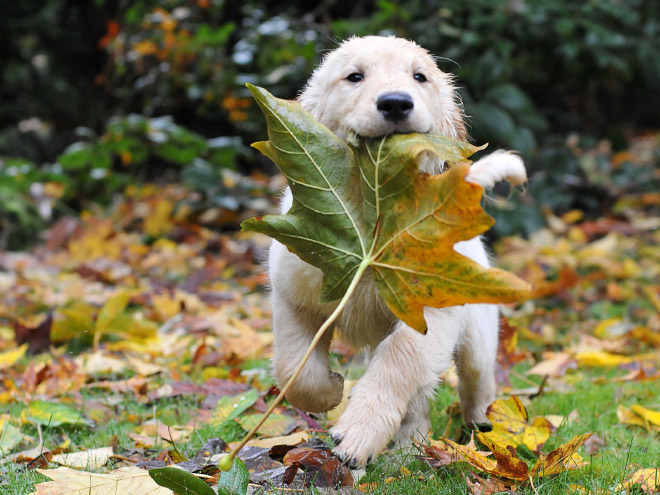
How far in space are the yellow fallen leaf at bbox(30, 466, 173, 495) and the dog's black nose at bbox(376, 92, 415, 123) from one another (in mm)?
1212

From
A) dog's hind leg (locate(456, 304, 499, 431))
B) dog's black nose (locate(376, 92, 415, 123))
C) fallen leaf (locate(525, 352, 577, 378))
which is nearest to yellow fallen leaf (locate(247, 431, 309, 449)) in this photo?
dog's hind leg (locate(456, 304, 499, 431))

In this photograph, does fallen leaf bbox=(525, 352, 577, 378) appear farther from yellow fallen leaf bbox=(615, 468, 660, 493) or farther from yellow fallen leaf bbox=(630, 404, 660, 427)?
yellow fallen leaf bbox=(615, 468, 660, 493)

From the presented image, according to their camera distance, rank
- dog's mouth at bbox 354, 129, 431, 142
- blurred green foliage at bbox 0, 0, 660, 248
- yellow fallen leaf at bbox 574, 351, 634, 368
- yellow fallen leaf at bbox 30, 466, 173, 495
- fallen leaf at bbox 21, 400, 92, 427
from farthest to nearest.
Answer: blurred green foliage at bbox 0, 0, 660, 248
yellow fallen leaf at bbox 574, 351, 634, 368
fallen leaf at bbox 21, 400, 92, 427
dog's mouth at bbox 354, 129, 431, 142
yellow fallen leaf at bbox 30, 466, 173, 495

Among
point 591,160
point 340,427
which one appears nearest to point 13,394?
point 340,427

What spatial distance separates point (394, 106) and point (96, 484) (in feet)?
4.39

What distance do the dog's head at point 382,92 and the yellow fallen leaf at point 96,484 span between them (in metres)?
1.14

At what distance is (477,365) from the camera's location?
286cm

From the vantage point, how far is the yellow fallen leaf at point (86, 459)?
2.26 m

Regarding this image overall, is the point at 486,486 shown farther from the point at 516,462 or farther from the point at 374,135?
the point at 374,135

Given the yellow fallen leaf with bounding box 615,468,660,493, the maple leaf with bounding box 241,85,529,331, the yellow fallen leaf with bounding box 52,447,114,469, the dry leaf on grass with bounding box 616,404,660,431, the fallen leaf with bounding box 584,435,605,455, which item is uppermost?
the maple leaf with bounding box 241,85,529,331

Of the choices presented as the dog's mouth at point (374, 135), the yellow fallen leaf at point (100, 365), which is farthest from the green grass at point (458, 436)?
the dog's mouth at point (374, 135)

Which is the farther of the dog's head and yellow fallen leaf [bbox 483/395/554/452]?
yellow fallen leaf [bbox 483/395/554/452]

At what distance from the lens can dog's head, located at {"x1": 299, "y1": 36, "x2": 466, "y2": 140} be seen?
203 cm

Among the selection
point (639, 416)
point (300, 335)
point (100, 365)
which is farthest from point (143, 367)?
point (639, 416)
